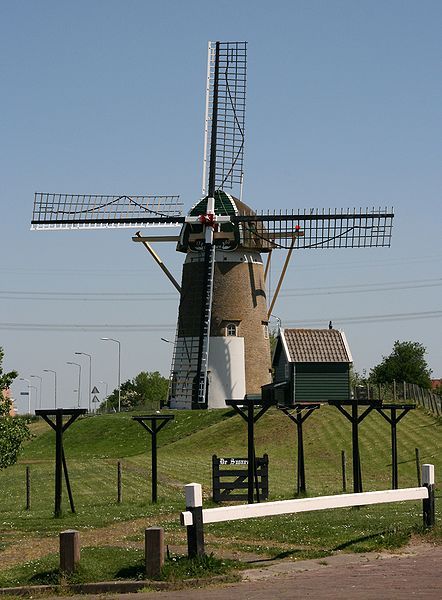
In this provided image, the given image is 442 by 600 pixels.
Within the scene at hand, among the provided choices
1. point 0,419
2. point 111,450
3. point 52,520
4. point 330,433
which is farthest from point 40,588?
point 111,450

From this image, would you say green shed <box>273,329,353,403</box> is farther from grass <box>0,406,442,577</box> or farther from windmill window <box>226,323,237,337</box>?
windmill window <box>226,323,237,337</box>

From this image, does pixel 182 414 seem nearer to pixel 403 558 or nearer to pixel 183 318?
pixel 183 318

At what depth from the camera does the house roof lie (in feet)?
234

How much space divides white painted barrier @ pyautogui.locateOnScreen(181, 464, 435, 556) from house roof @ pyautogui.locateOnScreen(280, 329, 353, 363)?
49205 mm

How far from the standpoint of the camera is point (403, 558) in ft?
63.1

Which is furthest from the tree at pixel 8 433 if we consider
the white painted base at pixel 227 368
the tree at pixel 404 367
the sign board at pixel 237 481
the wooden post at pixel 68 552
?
the tree at pixel 404 367

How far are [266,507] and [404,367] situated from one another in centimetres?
10319

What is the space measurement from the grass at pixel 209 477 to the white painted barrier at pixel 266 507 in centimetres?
67

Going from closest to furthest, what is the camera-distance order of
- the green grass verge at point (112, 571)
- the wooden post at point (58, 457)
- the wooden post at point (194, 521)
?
the green grass verge at point (112, 571)
the wooden post at point (194, 521)
the wooden post at point (58, 457)

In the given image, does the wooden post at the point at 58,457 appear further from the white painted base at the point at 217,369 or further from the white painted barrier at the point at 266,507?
the white painted base at the point at 217,369

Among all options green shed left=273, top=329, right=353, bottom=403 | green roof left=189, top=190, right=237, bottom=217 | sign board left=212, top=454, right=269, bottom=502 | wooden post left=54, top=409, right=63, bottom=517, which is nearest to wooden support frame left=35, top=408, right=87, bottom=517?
wooden post left=54, top=409, right=63, bottom=517

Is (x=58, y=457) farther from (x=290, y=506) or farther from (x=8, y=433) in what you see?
(x=290, y=506)

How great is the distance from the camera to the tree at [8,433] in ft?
99.8

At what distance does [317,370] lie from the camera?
235 feet
